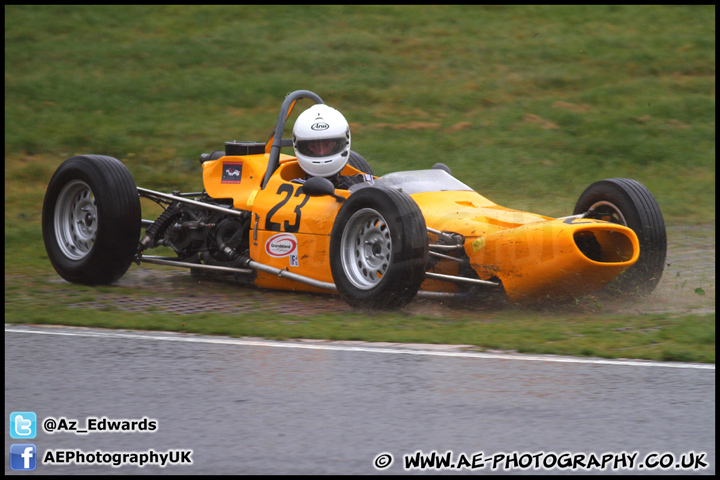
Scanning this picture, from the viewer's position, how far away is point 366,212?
27.0 feet

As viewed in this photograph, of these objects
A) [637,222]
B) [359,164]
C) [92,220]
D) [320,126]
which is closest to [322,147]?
[320,126]

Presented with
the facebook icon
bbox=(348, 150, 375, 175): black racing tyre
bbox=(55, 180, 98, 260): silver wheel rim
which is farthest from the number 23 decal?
the facebook icon

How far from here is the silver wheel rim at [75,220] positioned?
385 inches

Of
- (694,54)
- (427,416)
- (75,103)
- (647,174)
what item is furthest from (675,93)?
(427,416)

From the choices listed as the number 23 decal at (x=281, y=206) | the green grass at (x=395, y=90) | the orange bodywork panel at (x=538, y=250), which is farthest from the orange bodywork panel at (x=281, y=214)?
the green grass at (x=395, y=90)

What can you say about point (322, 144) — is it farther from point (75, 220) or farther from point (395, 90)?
point (395, 90)

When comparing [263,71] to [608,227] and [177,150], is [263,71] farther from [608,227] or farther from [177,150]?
[608,227]

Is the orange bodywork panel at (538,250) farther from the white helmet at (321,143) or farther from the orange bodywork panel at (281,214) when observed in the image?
the white helmet at (321,143)

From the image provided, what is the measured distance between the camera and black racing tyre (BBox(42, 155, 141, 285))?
9.27 metres

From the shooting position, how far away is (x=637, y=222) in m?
8.75

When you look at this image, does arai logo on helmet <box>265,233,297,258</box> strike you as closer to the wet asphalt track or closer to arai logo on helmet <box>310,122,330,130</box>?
arai logo on helmet <box>310,122,330,130</box>

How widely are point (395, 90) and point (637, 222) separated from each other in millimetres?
13036

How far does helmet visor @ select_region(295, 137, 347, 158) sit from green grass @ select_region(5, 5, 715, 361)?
341 centimetres

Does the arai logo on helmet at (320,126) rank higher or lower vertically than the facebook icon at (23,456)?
higher
